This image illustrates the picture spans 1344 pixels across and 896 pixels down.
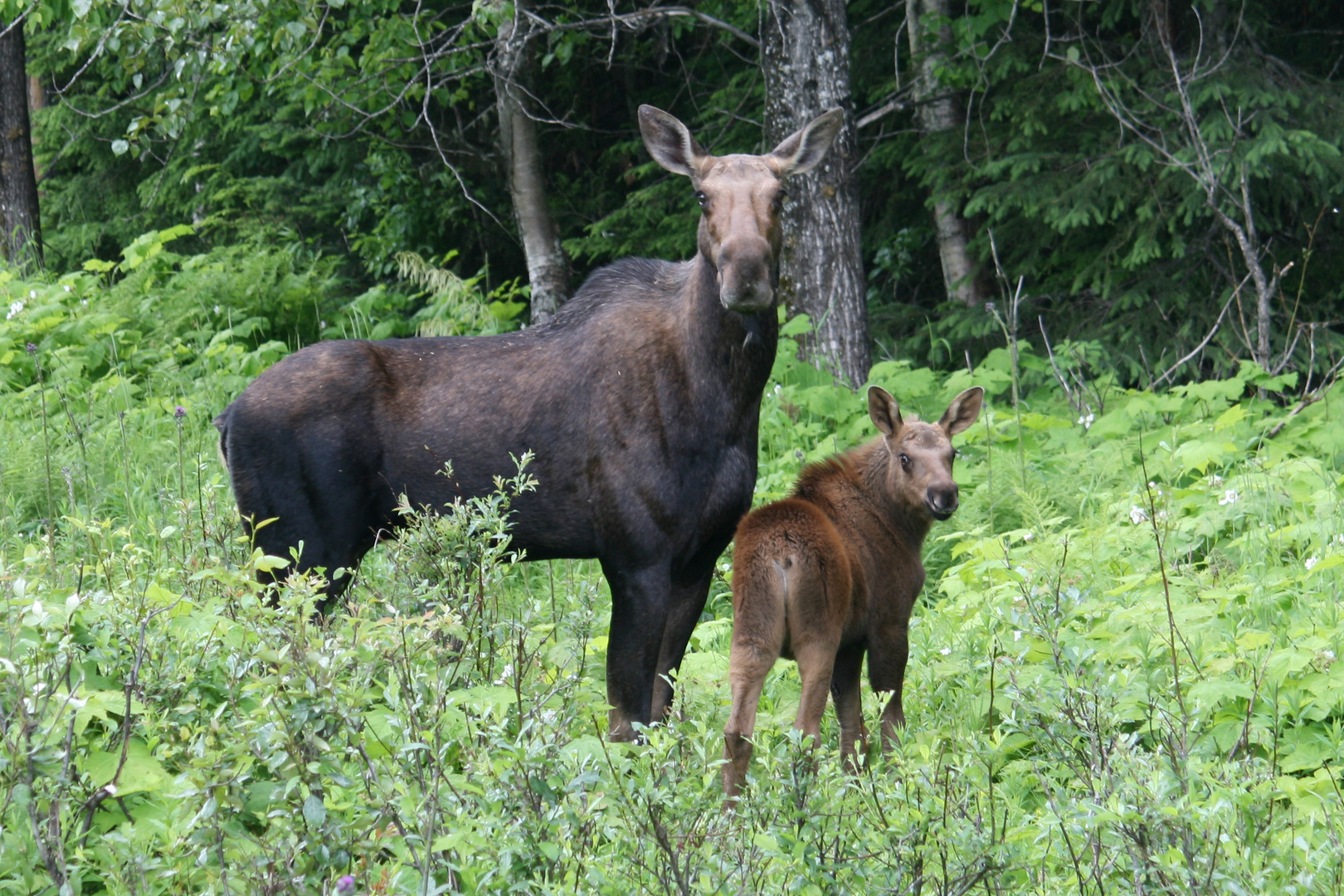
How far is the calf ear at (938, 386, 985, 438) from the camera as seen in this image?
18.2ft

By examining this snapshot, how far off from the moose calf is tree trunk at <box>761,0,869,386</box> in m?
4.15

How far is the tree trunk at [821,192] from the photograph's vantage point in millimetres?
9484

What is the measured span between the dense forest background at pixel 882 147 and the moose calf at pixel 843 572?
293 centimetres

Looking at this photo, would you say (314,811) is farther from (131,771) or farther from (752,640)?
(752,640)

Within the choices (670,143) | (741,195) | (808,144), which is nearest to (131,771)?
(741,195)

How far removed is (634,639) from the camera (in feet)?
16.6

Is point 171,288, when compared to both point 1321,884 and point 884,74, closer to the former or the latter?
point 884,74

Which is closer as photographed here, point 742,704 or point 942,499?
point 742,704

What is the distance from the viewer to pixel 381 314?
1260 cm

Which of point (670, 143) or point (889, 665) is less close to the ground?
point (670, 143)

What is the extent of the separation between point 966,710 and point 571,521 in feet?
5.73

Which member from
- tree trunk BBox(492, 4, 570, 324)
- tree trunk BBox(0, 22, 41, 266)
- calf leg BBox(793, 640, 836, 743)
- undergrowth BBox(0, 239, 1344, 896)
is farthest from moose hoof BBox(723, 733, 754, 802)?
tree trunk BBox(0, 22, 41, 266)

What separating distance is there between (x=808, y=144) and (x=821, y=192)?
4035 millimetres

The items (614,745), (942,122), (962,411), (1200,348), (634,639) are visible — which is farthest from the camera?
(942,122)
